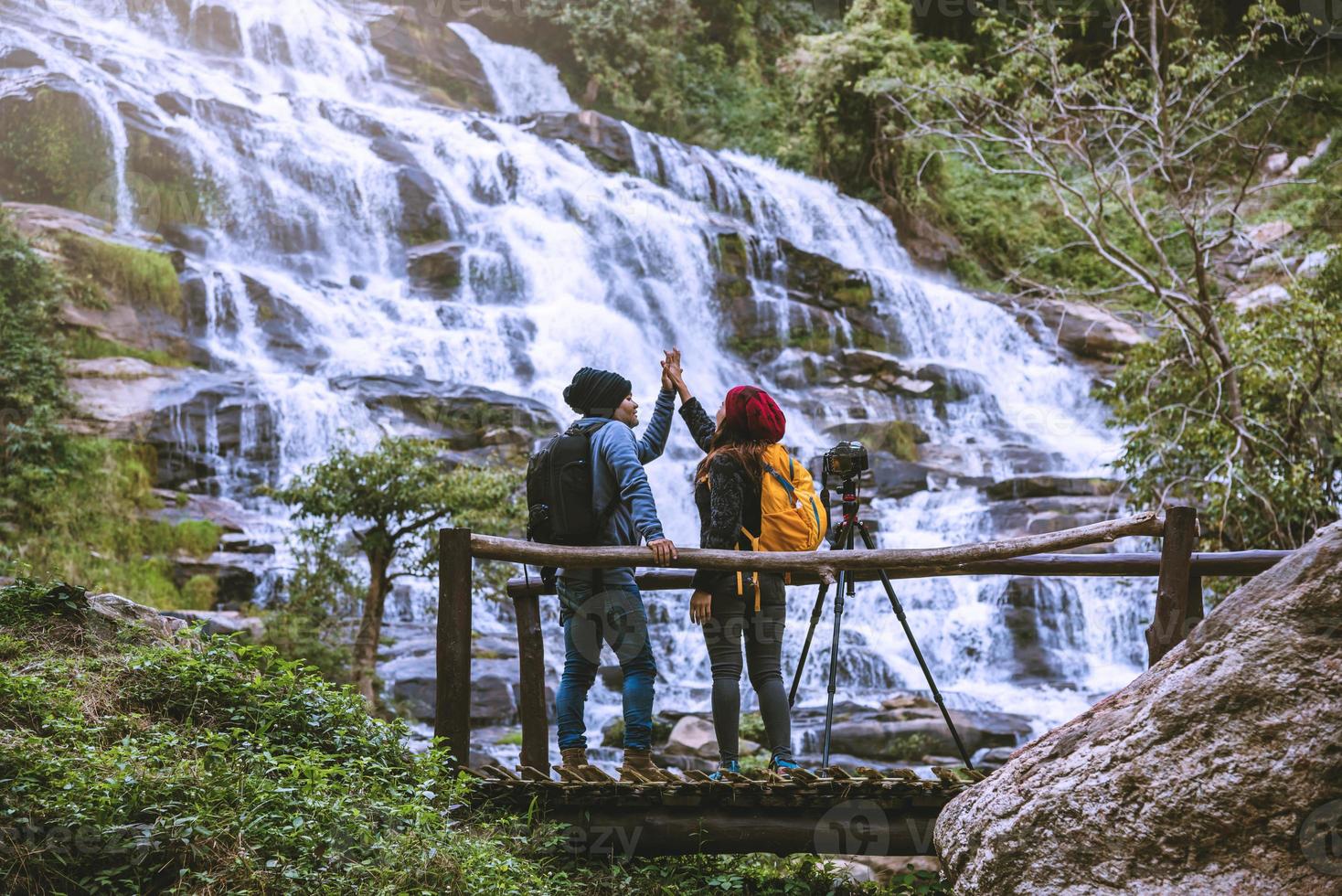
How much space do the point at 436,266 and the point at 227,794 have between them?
50.1 feet

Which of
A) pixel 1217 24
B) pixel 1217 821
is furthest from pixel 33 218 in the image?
pixel 1217 24

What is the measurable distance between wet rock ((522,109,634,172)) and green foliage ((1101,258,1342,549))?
13.3 metres

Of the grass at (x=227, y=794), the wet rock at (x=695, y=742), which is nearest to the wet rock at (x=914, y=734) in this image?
the wet rock at (x=695, y=742)

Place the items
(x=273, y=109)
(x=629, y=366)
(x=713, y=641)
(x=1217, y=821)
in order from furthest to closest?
(x=273, y=109) → (x=629, y=366) → (x=713, y=641) → (x=1217, y=821)

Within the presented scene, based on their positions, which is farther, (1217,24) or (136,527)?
(1217,24)

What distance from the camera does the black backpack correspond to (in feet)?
15.6

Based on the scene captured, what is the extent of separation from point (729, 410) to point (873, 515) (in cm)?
1006

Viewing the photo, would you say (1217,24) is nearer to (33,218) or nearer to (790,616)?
(790,616)

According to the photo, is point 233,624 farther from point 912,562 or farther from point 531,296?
point 531,296

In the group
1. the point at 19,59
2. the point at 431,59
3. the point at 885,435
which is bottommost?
the point at 885,435

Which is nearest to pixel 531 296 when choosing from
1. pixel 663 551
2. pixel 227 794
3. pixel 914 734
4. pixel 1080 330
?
pixel 1080 330

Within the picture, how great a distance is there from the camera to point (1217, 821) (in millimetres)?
3242

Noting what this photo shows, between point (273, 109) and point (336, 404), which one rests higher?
point (273, 109)

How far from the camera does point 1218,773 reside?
10.7 ft
